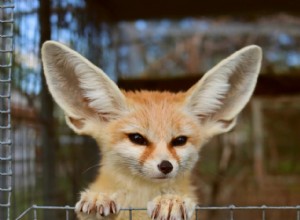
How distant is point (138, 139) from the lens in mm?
1678

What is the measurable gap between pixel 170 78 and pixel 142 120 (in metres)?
2.22

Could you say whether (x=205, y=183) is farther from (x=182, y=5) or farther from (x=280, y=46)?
(x=182, y=5)

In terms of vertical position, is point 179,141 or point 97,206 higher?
point 179,141

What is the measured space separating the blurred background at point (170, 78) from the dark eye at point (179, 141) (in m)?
1.10

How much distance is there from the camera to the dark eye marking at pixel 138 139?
166 cm

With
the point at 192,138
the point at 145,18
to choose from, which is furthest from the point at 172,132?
the point at 145,18

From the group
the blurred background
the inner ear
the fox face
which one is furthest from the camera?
the blurred background

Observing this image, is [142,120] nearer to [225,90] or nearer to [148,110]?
[148,110]

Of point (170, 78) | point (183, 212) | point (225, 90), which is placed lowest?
point (183, 212)

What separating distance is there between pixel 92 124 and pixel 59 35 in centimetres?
133

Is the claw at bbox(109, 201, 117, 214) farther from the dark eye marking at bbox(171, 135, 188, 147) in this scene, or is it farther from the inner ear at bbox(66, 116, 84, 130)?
the inner ear at bbox(66, 116, 84, 130)

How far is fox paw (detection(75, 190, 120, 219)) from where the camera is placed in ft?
4.91

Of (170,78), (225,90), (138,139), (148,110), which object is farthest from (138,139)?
(170,78)

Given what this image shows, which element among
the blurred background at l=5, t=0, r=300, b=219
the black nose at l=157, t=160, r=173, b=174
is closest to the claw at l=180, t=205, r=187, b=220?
the black nose at l=157, t=160, r=173, b=174
